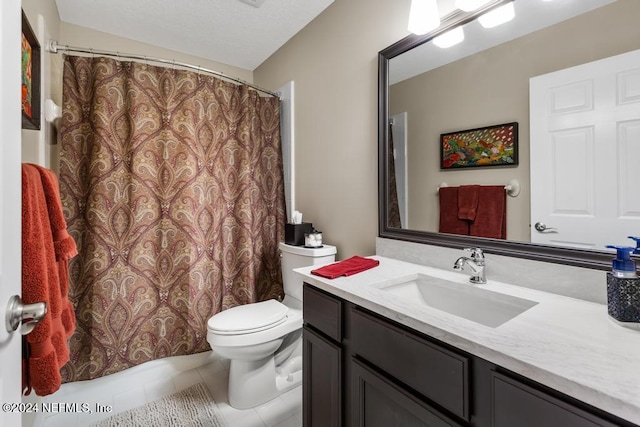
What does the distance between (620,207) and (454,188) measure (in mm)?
519

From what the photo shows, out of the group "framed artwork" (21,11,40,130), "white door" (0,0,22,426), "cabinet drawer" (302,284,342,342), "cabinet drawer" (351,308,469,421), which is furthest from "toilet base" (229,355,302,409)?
"framed artwork" (21,11,40,130)

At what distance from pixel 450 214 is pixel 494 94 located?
0.49 m

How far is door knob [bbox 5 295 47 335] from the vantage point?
567mm

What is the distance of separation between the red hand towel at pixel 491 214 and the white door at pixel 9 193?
1.36 metres

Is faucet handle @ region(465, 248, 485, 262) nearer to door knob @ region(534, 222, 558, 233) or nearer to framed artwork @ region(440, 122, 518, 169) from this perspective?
door knob @ region(534, 222, 558, 233)

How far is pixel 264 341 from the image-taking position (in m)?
1.59

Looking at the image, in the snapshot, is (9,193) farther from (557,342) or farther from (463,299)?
(463,299)

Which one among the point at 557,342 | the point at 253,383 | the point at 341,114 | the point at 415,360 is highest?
the point at 341,114

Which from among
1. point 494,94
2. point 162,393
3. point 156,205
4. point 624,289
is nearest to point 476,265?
point 624,289

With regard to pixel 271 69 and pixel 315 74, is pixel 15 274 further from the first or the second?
pixel 271 69

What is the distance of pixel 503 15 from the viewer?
1.08 metres

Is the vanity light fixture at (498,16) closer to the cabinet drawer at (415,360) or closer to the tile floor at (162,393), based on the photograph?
the cabinet drawer at (415,360)

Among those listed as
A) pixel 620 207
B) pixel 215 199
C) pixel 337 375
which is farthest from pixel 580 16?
pixel 215 199

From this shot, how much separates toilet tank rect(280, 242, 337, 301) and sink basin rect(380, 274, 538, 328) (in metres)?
0.69
